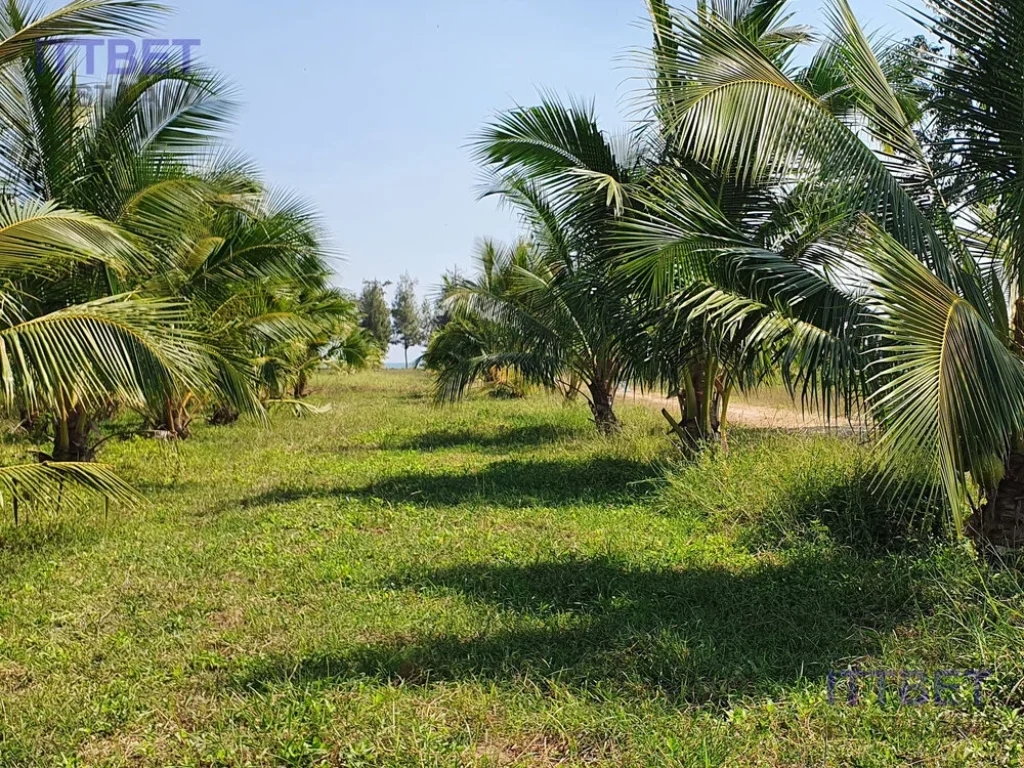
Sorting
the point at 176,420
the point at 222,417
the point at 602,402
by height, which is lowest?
the point at 222,417

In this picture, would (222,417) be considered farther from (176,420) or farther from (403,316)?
(403,316)

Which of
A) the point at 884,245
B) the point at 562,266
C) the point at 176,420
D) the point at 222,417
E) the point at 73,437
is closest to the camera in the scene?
the point at 884,245

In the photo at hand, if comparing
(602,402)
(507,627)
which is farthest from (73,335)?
(602,402)

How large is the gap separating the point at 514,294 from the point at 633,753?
9.04 meters

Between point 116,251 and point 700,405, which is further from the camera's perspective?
point 700,405

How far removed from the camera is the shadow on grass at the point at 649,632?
349cm

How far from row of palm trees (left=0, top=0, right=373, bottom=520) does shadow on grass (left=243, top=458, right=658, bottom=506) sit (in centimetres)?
135

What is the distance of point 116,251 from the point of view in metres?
5.43

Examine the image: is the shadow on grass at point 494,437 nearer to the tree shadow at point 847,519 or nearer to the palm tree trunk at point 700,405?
the palm tree trunk at point 700,405

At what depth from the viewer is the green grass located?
2971mm

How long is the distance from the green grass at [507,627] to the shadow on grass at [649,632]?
0.05 ft

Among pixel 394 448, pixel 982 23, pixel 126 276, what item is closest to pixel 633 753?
pixel 982 23

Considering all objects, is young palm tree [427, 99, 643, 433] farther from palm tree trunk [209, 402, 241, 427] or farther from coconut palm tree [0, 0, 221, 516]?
palm tree trunk [209, 402, 241, 427]

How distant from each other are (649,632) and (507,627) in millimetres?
708
